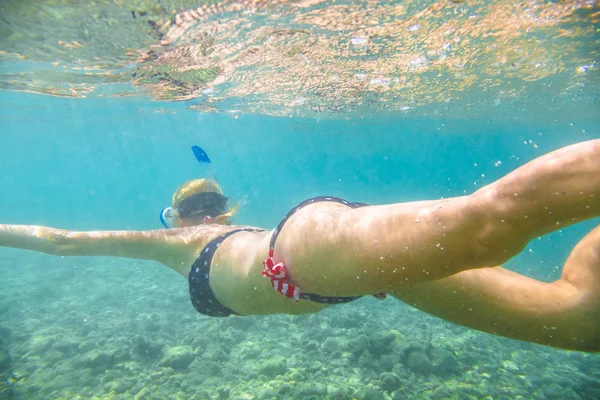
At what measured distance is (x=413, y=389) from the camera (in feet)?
21.0

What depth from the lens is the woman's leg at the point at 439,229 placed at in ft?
4.70

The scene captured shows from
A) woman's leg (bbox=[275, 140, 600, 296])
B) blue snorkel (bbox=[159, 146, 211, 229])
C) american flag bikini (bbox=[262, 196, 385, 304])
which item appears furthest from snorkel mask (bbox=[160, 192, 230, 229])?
woman's leg (bbox=[275, 140, 600, 296])

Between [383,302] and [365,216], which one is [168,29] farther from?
[383,302]

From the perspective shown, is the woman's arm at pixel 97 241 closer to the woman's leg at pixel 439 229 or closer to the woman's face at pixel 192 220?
the woman's face at pixel 192 220

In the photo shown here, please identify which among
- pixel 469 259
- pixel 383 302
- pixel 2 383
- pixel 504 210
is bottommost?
pixel 2 383

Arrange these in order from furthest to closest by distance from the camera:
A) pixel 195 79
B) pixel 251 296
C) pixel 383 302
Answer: pixel 195 79
pixel 383 302
pixel 251 296

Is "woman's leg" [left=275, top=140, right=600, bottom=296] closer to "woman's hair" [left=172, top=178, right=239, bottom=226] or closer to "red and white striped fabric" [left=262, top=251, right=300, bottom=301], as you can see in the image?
"red and white striped fabric" [left=262, top=251, right=300, bottom=301]

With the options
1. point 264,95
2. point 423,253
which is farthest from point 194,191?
point 264,95

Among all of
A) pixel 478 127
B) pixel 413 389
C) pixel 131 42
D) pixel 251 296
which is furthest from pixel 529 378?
pixel 478 127

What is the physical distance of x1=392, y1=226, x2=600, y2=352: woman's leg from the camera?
7.09 ft

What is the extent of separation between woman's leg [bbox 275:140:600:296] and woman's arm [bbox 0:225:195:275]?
163cm

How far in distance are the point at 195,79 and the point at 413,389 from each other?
13224 millimetres

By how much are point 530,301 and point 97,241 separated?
3870mm

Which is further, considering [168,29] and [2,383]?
[168,29]
